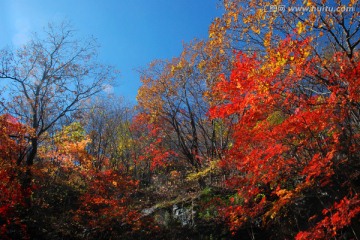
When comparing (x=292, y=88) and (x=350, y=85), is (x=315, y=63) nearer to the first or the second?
(x=350, y=85)

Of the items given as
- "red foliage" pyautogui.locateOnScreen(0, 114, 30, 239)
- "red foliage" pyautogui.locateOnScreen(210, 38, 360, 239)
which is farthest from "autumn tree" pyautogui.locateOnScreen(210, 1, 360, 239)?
"red foliage" pyautogui.locateOnScreen(0, 114, 30, 239)

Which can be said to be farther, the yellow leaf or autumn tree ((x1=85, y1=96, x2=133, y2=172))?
autumn tree ((x1=85, y1=96, x2=133, y2=172))

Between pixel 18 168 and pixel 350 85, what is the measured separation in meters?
12.0

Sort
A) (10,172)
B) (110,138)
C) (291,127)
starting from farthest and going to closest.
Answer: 1. (110,138)
2. (10,172)
3. (291,127)

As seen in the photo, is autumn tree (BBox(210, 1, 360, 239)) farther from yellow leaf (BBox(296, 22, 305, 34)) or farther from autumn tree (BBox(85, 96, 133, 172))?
autumn tree (BBox(85, 96, 133, 172))

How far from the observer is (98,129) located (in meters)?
26.5

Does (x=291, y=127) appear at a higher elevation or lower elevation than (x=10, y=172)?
lower

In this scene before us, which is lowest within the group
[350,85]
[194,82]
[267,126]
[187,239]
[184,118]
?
[187,239]

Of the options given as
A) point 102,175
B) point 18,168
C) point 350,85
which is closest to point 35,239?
point 18,168

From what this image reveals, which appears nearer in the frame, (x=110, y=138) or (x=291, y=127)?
(x=291, y=127)

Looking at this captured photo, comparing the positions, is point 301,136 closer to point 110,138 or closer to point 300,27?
point 300,27

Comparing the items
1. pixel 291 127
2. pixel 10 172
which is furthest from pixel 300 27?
pixel 10 172

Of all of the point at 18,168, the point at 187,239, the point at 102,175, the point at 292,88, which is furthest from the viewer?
the point at 102,175

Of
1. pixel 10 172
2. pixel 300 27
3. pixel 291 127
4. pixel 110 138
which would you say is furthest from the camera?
pixel 110 138
